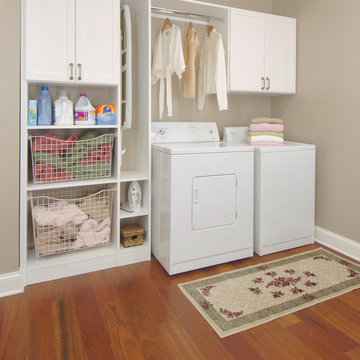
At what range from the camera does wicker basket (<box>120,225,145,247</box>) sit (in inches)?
99.7

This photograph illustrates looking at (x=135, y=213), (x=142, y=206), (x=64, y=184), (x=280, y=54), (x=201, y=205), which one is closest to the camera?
(x=64, y=184)

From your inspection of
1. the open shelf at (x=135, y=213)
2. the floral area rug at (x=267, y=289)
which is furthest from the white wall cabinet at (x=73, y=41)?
the floral area rug at (x=267, y=289)

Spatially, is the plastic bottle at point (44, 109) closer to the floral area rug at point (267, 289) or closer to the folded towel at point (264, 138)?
the floral area rug at point (267, 289)

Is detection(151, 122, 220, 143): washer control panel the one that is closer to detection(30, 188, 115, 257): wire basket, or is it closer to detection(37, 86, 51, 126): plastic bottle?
detection(30, 188, 115, 257): wire basket

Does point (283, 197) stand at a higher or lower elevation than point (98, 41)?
lower

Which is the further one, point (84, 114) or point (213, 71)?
point (213, 71)

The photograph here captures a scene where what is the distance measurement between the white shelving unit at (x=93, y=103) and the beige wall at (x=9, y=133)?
5cm

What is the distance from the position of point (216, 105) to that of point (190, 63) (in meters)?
0.55

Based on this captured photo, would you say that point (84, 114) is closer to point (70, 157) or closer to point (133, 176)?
point (70, 157)

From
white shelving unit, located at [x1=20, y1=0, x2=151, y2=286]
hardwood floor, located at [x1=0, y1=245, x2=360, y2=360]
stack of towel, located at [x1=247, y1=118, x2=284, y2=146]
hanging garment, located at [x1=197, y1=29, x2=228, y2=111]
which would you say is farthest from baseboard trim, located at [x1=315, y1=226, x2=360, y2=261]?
white shelving unit, located at [x1=20, y1=0, x2=151, y2=286]

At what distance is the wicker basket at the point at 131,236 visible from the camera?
2.53m

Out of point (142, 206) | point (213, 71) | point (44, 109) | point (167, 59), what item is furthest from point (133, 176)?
point (213, 71)

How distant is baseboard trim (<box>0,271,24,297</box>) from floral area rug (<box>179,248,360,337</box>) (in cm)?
105

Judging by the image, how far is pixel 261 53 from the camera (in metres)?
2.88
